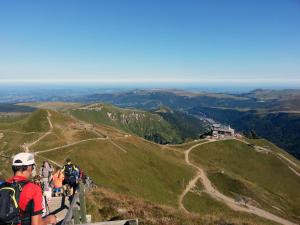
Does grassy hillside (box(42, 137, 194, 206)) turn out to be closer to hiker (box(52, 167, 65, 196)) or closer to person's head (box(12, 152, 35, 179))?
hiker (box(52, 167, 65, 196))

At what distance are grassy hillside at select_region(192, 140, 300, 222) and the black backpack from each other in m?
105

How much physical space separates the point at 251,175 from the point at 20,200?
162 metres

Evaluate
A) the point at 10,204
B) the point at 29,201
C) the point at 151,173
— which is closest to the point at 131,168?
the point at 151,173

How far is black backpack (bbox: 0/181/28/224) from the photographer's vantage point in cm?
889

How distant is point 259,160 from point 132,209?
542 ft

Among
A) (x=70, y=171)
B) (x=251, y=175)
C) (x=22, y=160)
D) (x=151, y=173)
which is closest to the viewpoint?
(x=22, y=160)

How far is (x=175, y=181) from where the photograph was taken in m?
108

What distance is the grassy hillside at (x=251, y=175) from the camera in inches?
4503

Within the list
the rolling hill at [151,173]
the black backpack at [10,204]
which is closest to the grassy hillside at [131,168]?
the rolling hill at [151,173]

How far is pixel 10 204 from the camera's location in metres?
8.97

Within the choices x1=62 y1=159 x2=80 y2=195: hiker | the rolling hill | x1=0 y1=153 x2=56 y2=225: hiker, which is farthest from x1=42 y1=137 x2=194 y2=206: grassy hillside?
x1=0 y1=153 x2=56 y2=225: hiker

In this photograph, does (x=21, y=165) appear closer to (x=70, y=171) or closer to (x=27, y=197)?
(x=27, y=197)

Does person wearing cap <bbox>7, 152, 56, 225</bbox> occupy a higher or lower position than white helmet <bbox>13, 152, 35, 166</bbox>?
lower

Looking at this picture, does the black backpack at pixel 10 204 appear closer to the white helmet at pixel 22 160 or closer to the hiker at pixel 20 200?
the hiker at pixel 20 200
